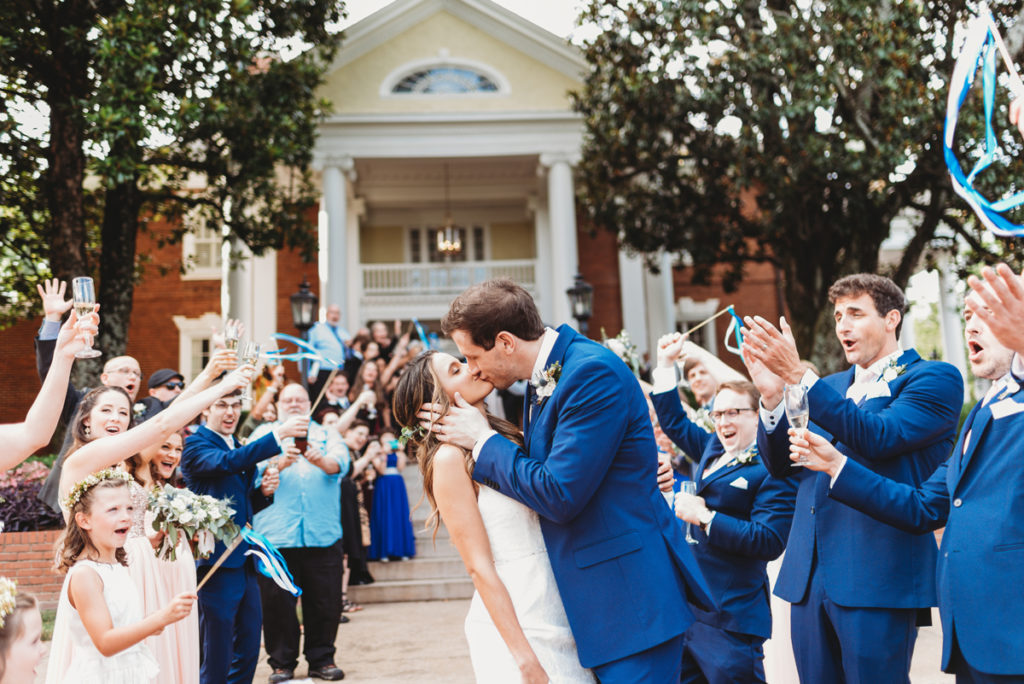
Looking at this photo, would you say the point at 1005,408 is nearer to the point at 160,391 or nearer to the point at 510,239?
the point at 160,391

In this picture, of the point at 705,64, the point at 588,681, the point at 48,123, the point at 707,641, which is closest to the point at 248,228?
the point at 48,123

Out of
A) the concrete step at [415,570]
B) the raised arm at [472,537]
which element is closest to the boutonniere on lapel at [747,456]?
the raised arm at [472,537]

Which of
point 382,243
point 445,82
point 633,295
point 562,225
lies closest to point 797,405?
point 562,225

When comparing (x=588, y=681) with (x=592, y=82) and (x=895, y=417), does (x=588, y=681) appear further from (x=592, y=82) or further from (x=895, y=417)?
(x=592, y=82)

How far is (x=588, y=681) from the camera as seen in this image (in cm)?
287

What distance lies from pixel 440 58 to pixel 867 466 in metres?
20.0

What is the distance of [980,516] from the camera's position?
2.98 metres

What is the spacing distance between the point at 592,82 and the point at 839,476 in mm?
15452

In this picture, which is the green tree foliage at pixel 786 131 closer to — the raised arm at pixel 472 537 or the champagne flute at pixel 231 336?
the champagne flute at pixel 231 336

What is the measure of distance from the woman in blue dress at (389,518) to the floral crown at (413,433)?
312 inches

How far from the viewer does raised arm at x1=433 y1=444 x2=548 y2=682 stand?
111 inches

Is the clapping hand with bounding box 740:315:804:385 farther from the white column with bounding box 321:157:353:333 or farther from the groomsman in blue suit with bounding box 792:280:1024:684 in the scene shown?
the white column with bounding box 321:157:353:333

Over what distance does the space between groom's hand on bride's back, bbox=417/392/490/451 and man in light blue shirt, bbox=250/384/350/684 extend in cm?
408

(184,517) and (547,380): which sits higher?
(547,380)
